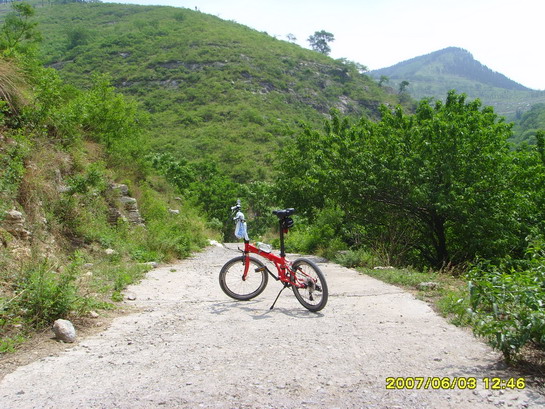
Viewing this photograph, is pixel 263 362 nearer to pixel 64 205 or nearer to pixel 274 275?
pixel 274 275

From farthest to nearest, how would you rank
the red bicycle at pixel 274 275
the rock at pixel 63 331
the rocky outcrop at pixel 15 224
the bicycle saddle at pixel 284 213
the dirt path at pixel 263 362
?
the rocky outcrop at pixel 15 224 → the bicycle saddle at pixel 284 213 → the red bicycle at pixel 274 275 → the rock at pixel 63 331 → the dirt path at pixel 263 362

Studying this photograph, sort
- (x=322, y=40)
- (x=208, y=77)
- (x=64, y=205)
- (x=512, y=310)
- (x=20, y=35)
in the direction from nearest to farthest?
(x=512, y=310), (x=64, y=205), (x=20, y=35), (x=208, y=77), (x=322, y=40)

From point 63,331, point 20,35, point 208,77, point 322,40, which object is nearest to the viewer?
point 63,331

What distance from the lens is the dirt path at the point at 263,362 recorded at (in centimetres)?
313

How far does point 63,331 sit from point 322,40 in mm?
137045

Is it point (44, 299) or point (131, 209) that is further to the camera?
point (131, 209)

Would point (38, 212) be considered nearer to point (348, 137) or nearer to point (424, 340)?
point (424, 340)

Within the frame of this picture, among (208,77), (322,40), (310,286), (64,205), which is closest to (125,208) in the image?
(64,205)

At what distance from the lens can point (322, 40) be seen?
13088 cm

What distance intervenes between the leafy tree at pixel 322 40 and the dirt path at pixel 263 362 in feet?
440
